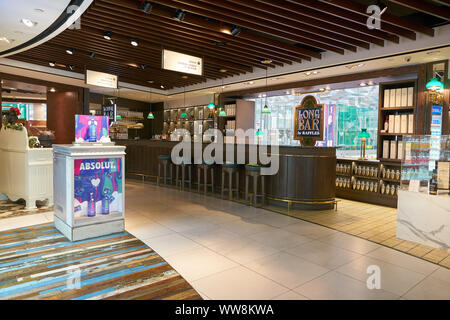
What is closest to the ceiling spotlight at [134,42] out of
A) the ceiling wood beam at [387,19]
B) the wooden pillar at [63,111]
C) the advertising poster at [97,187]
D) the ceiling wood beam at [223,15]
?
the ceiling wood beam at [223,15]

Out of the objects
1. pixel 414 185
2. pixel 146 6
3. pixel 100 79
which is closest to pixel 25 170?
pixel 100 79

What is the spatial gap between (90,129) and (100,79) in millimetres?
3987

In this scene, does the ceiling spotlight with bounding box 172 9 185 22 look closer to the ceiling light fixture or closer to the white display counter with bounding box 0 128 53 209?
the ceiling light fixture

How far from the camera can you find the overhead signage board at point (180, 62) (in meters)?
5.53

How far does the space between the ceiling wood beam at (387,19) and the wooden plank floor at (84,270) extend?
3.81 meters

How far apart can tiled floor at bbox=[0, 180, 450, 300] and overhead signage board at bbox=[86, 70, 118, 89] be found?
3601 mm

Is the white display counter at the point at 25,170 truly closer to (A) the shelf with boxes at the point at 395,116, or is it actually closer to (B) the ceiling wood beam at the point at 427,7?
(B) the ceiling wood beam at the point at 427,7

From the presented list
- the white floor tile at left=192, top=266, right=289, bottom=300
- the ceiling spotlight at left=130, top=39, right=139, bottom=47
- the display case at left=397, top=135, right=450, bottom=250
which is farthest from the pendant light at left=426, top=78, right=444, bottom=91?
the ceiling spotlight at left=130, top=39, right=139, bottom=47

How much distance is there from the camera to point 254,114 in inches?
433

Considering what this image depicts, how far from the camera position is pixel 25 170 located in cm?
557

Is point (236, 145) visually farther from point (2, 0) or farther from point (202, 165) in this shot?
point (2, 0)

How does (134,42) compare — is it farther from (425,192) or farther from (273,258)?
(425,192)

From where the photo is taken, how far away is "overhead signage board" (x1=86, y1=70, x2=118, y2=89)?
7.30 metres

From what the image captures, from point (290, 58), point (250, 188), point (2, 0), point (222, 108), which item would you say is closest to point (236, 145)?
point (250, 188)
